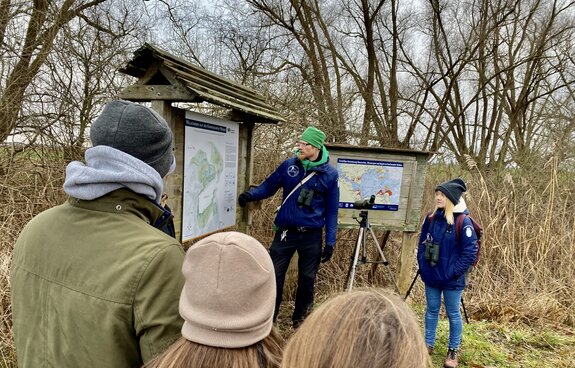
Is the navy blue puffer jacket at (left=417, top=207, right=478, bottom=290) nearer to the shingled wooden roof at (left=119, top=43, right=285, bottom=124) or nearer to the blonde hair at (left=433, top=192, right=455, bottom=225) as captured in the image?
the blonde hair at (left=433, top=192, right=455, bottom=225)

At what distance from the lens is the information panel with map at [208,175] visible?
273 centimetres

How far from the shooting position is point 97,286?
1.10 m

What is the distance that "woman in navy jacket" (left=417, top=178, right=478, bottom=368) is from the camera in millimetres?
3301

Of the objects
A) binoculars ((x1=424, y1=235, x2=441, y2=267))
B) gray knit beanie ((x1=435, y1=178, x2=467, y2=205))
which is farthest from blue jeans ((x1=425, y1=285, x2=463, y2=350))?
gray knit beanie ((x1=435, y1=178, x2=467, y2=205))

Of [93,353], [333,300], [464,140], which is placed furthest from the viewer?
[464,140]

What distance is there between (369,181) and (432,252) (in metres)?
1.38

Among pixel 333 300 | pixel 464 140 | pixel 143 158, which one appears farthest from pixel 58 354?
pixel 464 140

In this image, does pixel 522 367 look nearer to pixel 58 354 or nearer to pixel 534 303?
pixel 534 303

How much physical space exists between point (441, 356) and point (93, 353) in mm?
3549

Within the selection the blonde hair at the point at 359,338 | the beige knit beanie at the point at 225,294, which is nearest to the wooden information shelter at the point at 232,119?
the beige knit beanie at the point at 225,294

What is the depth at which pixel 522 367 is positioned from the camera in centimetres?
366

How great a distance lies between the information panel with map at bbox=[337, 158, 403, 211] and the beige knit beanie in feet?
11.8

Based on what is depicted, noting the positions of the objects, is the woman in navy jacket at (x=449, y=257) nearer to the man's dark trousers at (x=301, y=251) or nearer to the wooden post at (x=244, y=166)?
the man's dark trousers at (x=301, y=251)

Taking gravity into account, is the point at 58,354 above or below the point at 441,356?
above
